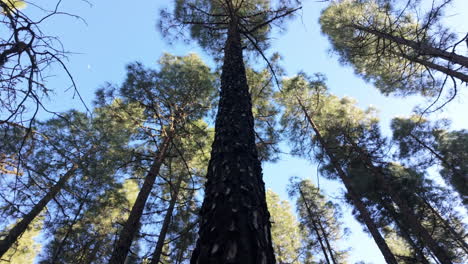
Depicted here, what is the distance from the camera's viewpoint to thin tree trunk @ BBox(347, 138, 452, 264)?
23.5 feet

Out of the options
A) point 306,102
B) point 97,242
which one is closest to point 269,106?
point 306,102

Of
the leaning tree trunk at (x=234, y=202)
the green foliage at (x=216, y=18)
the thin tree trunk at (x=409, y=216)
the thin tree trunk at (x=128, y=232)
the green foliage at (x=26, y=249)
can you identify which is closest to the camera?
the leaning tree trunk at (x=234, y=202)

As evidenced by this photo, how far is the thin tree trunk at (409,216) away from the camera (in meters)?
7.17

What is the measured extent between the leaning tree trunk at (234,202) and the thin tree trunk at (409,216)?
8237 mm

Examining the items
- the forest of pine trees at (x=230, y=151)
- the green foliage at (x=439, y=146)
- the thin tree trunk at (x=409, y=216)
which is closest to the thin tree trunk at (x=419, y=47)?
the forest of pine trees at (x=230, y=151)

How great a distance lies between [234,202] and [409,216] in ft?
31.6

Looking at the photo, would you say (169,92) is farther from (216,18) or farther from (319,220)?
(319,220)

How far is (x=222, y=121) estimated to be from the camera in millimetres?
2322

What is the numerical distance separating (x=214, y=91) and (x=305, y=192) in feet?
28.0

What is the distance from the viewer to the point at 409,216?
828 centimetres

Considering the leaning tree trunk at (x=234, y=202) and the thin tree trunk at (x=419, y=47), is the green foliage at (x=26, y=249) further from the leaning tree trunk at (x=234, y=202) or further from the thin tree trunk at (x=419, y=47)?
the thin tree trunk at (x=419, y=47)

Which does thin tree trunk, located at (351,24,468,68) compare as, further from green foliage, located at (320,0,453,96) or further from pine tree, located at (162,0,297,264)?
green foliage, located at (320,0,453,96)

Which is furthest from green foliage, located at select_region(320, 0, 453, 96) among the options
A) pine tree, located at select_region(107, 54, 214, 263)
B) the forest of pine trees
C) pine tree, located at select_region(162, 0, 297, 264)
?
pine tree, located at select_region(162, 0, 297, 264)

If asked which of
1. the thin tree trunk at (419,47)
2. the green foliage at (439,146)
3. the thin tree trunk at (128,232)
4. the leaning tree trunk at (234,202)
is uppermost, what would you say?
the green foliage at (439,146)
